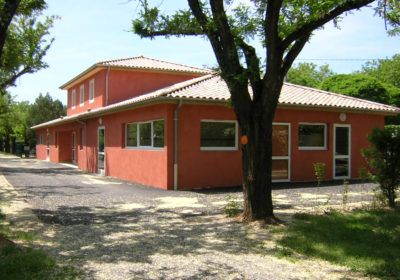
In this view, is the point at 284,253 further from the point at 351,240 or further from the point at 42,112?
the point at 42,112

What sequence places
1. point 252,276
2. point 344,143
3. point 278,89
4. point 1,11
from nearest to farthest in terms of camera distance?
1. point 252,276
2. point 1,11
3. point 278,89
4. point 344,143

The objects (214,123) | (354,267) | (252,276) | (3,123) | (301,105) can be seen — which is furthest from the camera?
(3,123)

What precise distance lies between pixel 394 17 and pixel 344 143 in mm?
9232

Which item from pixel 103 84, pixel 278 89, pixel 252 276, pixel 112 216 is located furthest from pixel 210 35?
pixel 103 84

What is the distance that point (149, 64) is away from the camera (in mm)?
24625

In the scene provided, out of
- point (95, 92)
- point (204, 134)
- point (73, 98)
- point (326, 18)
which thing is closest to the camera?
point (326, 18)

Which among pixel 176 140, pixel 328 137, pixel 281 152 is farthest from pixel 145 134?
pixel 328 137

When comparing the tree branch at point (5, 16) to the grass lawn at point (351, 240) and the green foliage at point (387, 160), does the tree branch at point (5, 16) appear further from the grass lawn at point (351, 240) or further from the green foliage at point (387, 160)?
the green foliage at point (387, 160)

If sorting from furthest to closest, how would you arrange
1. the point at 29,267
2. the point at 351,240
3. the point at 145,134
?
the point at 145,134
the point at 351,240
the point at 29,267

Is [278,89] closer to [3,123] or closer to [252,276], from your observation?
[252,276]

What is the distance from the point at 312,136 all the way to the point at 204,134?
15.0 feet

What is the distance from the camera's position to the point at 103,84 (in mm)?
23047

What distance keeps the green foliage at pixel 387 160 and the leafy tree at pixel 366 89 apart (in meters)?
19.0

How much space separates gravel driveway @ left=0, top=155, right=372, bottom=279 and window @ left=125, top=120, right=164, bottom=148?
7.13 ft
